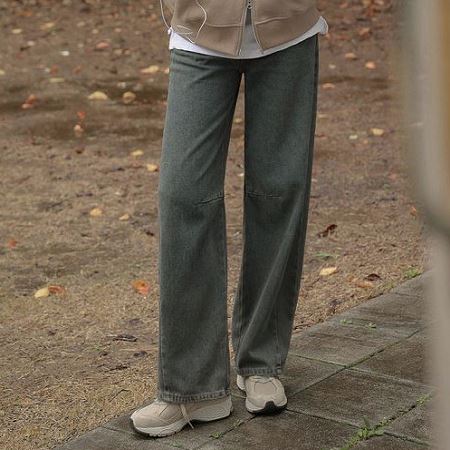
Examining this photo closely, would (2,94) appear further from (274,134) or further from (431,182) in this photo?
(431,182)

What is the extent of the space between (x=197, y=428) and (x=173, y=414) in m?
0.10

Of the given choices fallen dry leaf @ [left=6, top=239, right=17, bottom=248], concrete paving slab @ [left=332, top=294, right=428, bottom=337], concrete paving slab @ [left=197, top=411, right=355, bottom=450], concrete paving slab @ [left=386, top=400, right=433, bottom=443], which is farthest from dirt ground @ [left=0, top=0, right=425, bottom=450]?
concrete paving slab @ [left=386, top=400, right=433, bottom=443]

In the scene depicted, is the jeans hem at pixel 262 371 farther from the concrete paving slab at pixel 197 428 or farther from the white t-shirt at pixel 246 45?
the white t-shirt at pixel 246 45

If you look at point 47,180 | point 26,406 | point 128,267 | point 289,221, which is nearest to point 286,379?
point 289,221

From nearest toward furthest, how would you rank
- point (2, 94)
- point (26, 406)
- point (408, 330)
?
point (26, 406), point (408, 330), point (2, 94)

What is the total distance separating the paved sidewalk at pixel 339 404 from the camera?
321 cm

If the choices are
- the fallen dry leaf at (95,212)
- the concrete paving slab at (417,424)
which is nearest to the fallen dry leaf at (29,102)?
the fallen dry leaf at (95,212)

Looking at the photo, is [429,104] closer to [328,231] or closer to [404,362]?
[404,362]

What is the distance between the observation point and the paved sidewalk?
3209 millimetres

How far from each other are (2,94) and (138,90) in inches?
45.9

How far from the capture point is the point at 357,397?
3.50 metres

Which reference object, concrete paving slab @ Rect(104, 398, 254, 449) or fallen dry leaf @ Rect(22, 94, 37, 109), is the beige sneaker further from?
fallen dry leaf @ Rect(22, 94, 37, 109)

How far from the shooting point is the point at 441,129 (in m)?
1.08

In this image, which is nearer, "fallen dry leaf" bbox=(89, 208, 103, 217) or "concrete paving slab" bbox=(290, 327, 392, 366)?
"concrete paving slab" bbox=(290, 327, 392, 366)
